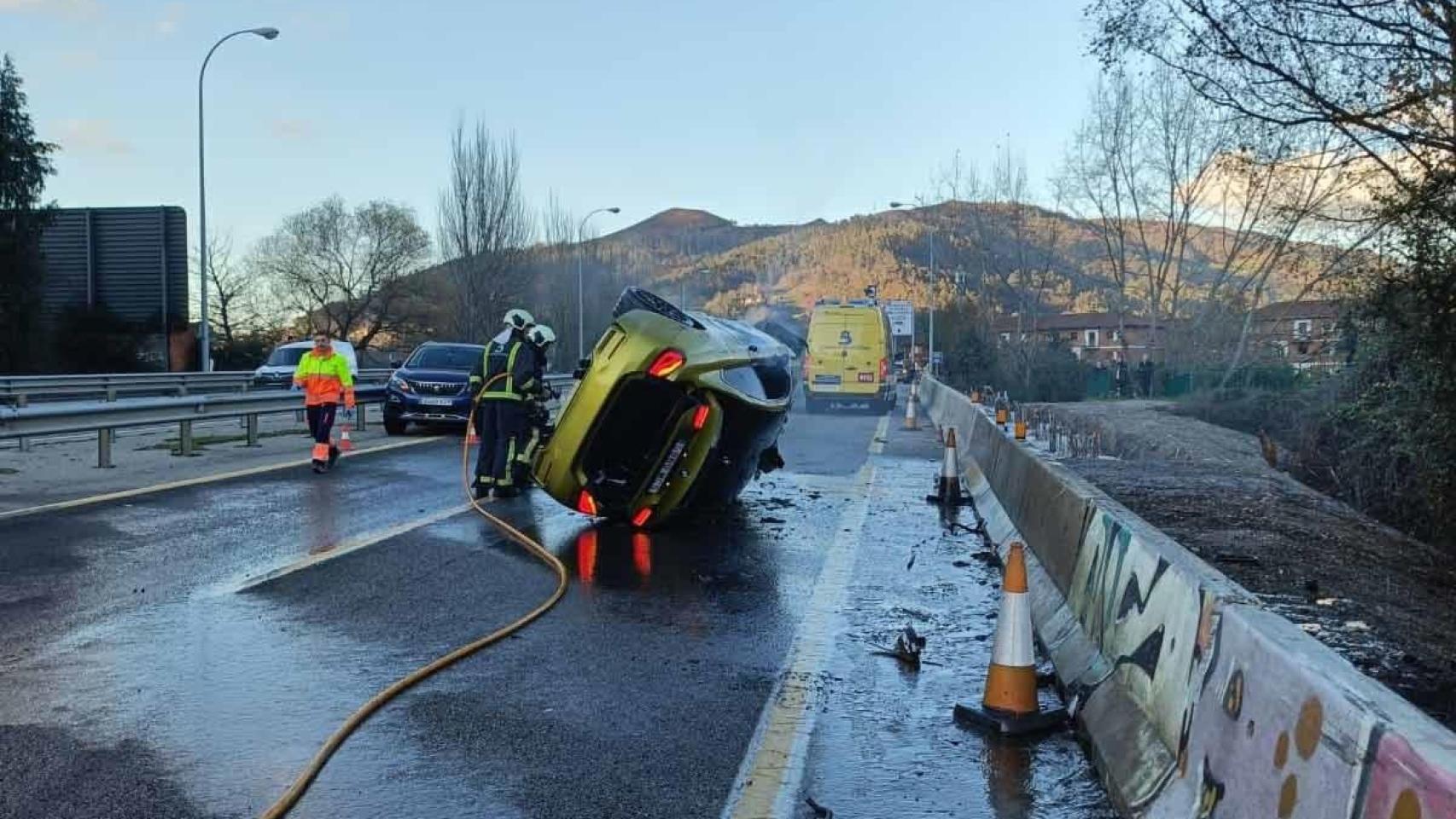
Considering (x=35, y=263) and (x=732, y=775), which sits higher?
(x=35, y=263)

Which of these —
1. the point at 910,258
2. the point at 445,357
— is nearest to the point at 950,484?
the point at 445,357

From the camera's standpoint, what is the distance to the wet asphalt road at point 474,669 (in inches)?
162

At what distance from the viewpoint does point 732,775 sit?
4.28 meters

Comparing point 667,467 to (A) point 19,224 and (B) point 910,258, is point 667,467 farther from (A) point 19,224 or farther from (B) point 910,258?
(B) point 910,258

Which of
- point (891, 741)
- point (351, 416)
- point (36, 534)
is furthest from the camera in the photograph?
point (351, 416)

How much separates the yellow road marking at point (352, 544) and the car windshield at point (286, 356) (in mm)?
24566

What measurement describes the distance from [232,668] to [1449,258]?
10.6 meters

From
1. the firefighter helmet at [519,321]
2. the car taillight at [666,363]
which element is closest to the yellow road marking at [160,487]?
the firefighter helmet at [519,321]

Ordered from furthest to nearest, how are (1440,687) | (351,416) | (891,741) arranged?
(351,416) < (1440,687) < (891,741)

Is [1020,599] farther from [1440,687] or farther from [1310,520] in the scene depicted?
[1310,520]

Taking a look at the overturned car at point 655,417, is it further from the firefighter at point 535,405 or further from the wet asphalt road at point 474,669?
the firefighter at point 535,405

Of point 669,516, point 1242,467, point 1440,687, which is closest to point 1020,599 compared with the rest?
point 1440,687

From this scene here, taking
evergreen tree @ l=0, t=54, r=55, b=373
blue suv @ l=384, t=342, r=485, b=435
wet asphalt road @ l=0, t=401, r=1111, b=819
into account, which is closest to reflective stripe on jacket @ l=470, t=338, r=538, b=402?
wet asphalt road @ l=0, t=401, r=1111, b=819

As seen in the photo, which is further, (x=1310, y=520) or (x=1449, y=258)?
(x=1310, y=520)
